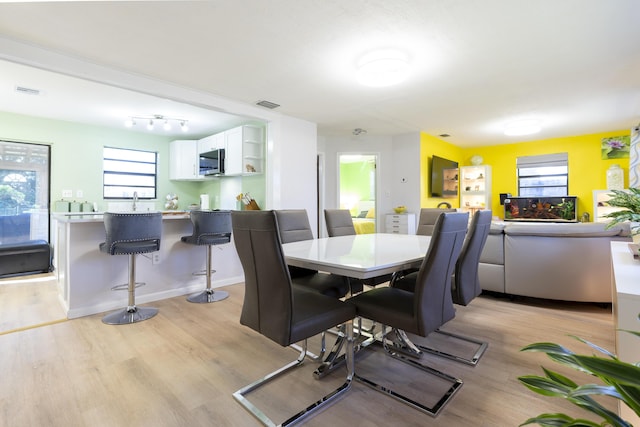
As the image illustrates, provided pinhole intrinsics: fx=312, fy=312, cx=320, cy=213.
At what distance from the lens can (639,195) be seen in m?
1.43

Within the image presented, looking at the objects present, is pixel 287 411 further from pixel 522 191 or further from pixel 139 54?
pixel 522 191

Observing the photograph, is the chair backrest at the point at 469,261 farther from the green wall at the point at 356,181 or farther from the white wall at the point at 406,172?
the green wall at the point at 356,181

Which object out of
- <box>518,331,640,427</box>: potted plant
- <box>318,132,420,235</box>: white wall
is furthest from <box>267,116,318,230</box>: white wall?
<box>518,331,640,427</box>: potted plant

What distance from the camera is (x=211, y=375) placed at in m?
1.94

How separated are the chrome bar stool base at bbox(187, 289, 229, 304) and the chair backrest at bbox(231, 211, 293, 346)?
202cm

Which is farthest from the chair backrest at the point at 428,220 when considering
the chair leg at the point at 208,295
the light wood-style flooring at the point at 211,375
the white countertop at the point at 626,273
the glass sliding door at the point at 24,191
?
the glass sliding door at the point at 24,191

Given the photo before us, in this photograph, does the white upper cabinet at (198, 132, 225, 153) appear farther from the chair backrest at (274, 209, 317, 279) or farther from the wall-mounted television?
the wall-mounted television

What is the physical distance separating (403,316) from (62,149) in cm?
603

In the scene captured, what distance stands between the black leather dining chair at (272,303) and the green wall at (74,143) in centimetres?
518

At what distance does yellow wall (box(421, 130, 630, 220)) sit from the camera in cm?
598

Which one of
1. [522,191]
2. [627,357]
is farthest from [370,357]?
[522,191]

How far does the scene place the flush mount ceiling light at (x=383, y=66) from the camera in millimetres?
2746

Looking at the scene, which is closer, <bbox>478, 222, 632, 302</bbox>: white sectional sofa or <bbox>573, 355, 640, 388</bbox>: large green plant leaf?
<bbox>573, 355, 640, 388</bbox>: large green plant leaf

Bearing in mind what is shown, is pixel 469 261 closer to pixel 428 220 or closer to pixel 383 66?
pixel 428 220
